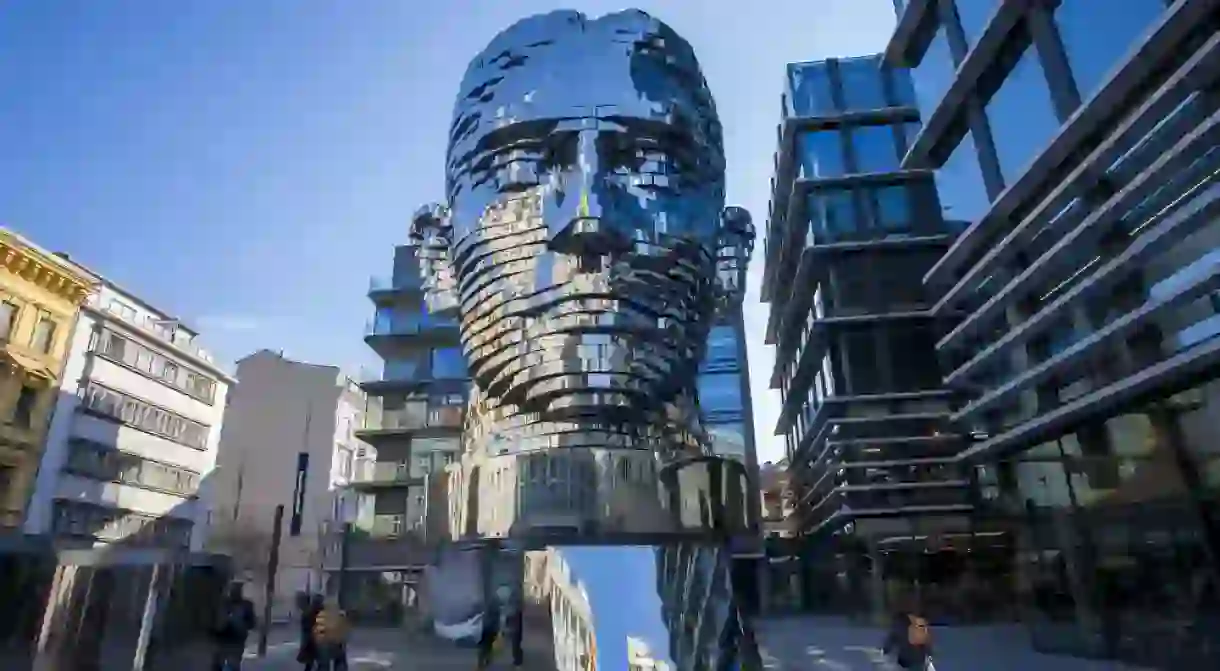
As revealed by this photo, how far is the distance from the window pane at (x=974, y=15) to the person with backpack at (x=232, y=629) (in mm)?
8175

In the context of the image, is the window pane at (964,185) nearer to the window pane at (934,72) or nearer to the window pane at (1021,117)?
the window pane at (1021,117)

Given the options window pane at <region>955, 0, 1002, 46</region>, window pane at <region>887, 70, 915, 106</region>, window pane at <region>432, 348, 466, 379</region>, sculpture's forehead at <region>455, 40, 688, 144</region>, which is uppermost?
window pane at <region>887, 70, 915, 106</region>

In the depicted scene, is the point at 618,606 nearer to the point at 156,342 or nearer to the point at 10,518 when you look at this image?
the point at 10,518

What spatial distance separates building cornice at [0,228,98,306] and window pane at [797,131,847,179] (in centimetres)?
1341

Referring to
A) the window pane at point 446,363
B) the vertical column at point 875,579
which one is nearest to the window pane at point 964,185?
the vertical column at point 875,579

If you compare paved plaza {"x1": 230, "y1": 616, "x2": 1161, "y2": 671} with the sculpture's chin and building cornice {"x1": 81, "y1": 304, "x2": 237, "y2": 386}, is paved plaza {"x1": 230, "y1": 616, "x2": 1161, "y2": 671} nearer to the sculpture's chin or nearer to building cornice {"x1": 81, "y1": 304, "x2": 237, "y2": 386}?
the sculpture's chin

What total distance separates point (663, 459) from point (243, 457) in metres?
2.67

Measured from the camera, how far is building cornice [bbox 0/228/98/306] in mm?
2225

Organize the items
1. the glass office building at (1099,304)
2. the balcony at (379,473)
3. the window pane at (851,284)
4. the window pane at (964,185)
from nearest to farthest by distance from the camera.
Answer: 1. the glass office building at (1099,304)
2. the balcony at (379,473)
3. the window pane at (964,185)
4. the window pane at (851,284)

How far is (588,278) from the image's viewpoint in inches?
99.1

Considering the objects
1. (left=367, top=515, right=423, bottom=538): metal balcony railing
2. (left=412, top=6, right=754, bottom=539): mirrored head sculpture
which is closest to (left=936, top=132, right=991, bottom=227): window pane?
(left=412, top=6, right=754, bottom=539): mirrored head sculpture

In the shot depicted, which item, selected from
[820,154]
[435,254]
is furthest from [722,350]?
[820,154]

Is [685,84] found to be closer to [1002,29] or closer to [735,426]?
[735,426]

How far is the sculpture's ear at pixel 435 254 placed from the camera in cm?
292
